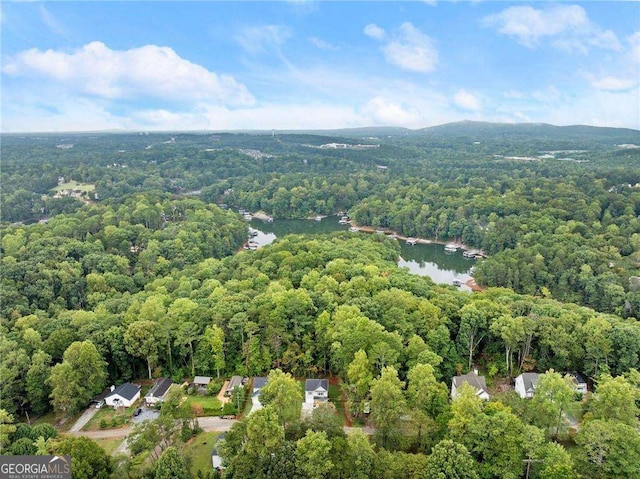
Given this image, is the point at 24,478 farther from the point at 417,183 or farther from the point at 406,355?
the point at 417,183

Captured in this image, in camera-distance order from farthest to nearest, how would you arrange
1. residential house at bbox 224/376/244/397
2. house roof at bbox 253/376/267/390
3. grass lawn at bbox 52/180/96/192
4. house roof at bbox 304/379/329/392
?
grass lawn at bbox 52/180/96/192, residential house at bbox 224/376/244/397, house roof at bbox 253/376/267/390, house roof at bbox 304/379/329/392

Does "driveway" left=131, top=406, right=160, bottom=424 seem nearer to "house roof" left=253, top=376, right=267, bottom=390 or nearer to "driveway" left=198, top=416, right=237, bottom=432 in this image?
"driveway" left=198, top=416, right=237, bottom=432

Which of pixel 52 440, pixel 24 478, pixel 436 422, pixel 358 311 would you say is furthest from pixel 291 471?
pixel 358 311

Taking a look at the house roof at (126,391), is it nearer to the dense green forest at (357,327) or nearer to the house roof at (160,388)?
the house roof at (160,388)

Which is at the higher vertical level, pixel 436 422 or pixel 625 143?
pixel 625 143

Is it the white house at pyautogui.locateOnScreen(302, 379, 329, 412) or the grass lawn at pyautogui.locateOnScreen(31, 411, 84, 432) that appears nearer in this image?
the grass lawn at pyautogui.locateOnScreen(31, 411, 84, 432)

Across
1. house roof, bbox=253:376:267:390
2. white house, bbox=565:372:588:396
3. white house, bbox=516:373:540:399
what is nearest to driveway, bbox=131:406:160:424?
house roof, bbox=253:376:267:390

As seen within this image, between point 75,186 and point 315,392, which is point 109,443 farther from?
point 75,186
